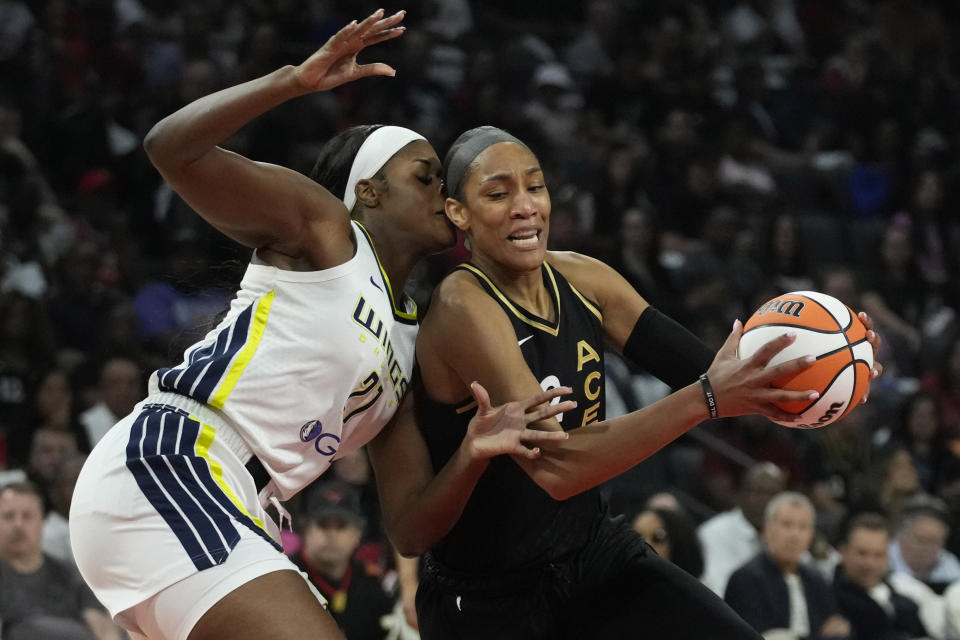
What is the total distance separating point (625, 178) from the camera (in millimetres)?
12492

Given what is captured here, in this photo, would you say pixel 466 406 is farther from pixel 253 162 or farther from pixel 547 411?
pixel 253 162

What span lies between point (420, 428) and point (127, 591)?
1.04 meters

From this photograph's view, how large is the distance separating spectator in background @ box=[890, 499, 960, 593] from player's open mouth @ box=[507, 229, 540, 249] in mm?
5940

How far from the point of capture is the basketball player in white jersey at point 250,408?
3502mm

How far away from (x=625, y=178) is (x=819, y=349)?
9098 millimetres

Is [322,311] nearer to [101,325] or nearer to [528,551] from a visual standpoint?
[528,551]

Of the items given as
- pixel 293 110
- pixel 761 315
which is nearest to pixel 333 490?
pixel 761 315

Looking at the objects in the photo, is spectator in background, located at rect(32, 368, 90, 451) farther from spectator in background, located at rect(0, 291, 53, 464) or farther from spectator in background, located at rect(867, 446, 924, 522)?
spectator in background, located at rect(867, 446, 924, 522)

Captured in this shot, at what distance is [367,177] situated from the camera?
4.22 meters

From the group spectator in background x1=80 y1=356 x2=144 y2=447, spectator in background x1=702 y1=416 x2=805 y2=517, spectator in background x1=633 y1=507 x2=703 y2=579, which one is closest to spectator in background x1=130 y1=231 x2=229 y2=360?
spectator in background x1=80 y1=356 x2=144 y2=447

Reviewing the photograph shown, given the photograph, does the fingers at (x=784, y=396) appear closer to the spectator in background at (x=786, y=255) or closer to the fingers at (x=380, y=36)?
the fingers at (x=380, y=36)

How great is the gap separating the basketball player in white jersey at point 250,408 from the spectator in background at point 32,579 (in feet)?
11.2

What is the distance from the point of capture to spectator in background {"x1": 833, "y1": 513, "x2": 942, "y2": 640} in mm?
8070

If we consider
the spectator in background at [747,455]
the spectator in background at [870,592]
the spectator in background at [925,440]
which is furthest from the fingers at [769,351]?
the spectator in background at [925,440]
